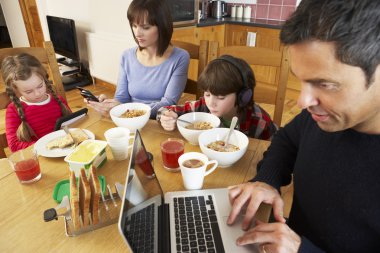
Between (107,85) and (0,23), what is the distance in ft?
15.0

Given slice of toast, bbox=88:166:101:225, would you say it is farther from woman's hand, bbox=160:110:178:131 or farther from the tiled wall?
the tiled wall

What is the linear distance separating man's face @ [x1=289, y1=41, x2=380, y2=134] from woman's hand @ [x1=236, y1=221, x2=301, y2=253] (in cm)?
27

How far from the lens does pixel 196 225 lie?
73 cm

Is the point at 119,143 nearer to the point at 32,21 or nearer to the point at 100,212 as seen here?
the point at 100,212

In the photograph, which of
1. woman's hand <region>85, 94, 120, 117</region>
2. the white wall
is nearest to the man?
woman's hand <region>85, 94, 120, 117</region>

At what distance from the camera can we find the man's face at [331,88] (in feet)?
1.71

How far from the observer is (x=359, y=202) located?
0.69 meters

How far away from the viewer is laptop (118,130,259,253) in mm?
587

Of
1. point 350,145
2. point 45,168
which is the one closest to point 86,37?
point 45,168

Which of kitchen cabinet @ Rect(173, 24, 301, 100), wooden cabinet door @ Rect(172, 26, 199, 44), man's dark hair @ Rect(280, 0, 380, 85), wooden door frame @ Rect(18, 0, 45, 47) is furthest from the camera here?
wooden door frame @ Rect(18, 0, 45, 47)

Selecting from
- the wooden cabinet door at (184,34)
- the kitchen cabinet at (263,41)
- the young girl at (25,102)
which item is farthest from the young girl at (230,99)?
the kitchen cabinet at (263,41)

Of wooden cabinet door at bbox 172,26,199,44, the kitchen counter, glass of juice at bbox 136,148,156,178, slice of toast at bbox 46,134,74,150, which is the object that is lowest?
slice of toast at bbox 46,134,74,150

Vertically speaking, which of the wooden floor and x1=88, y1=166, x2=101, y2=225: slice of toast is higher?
A: x1=88, y1=166, x2=101, y2=225: slice of toast


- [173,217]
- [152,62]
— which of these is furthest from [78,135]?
[152,62]
